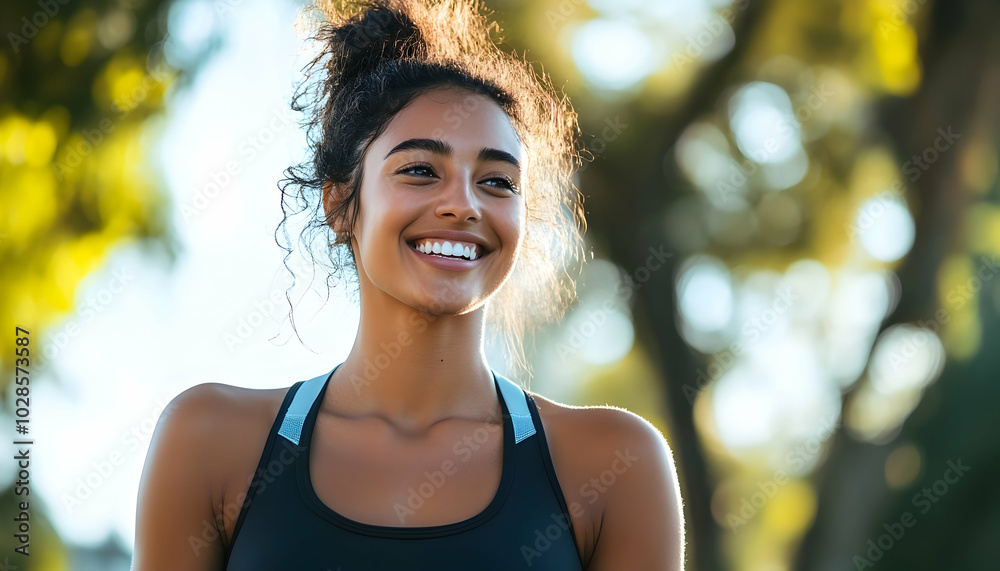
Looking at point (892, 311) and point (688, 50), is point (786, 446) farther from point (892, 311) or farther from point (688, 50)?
point (688, 50)

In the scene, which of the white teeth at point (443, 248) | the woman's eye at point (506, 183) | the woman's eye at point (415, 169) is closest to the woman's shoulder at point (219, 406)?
the white teeth at point (443, 248)

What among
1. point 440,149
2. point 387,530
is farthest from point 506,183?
point 387,530

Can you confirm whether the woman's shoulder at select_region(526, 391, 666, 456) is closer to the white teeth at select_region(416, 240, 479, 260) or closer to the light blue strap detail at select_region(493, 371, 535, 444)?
the light blue strap detail at select_region(493, 371, 535, 444)

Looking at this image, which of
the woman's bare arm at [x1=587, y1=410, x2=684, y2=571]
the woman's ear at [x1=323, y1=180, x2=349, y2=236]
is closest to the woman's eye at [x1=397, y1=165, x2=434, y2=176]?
the woman's ear at [x1=323, y1=180, x2=349, y2=236]

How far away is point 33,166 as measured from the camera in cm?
538

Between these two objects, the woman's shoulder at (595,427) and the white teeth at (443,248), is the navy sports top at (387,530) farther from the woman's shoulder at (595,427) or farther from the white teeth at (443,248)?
the white teeth at (443,248)

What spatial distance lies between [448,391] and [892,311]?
471 centimetres

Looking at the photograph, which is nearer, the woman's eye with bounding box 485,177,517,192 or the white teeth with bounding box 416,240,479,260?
the white teeth with bounding box 416,240,479,260

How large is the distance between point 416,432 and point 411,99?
784 millimetres

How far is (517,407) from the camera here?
2.06 m

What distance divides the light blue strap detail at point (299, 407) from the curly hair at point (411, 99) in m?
0.38

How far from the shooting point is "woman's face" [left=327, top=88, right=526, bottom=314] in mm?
1956

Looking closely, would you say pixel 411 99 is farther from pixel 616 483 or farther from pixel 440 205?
pixel 616 483

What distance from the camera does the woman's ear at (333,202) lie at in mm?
2227
